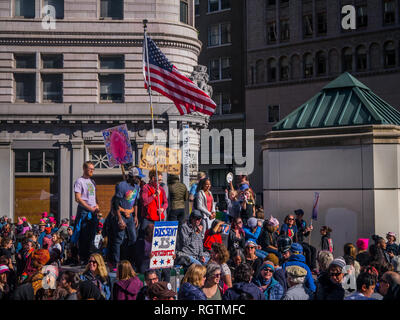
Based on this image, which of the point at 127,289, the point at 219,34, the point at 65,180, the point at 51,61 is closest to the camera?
the point at 127,289

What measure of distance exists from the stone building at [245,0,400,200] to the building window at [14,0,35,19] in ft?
79.8

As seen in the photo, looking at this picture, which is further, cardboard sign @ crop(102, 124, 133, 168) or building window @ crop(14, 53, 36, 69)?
building window @ crop(14, 53, 36, 69)

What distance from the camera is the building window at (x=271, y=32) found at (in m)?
50.3

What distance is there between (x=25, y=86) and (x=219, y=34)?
28622 mm

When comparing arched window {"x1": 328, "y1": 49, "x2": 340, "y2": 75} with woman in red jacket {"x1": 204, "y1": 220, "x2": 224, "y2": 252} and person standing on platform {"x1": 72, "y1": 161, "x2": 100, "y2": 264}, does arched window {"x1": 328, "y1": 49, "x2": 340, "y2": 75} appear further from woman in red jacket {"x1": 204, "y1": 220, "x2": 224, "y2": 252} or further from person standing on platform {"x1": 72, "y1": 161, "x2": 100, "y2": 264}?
person standing on platform {"x1": 72, "y1": 161, "x2": 100, "y2": 264}

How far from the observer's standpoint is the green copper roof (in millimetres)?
15188

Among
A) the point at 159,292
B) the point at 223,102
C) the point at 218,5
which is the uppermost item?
the point at 218,5

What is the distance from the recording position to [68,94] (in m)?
28.1

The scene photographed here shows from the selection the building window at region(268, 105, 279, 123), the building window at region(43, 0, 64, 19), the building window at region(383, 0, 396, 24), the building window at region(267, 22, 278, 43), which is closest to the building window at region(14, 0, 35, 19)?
the building window at region(43, 0, 64, 19)

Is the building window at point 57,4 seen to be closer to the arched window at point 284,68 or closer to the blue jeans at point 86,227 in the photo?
the blue jeans at point 86,227

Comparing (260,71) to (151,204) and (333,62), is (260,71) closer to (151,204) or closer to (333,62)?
(333,62)

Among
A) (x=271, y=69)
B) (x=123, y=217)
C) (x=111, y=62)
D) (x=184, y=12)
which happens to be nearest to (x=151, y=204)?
(x=123, y=217)
